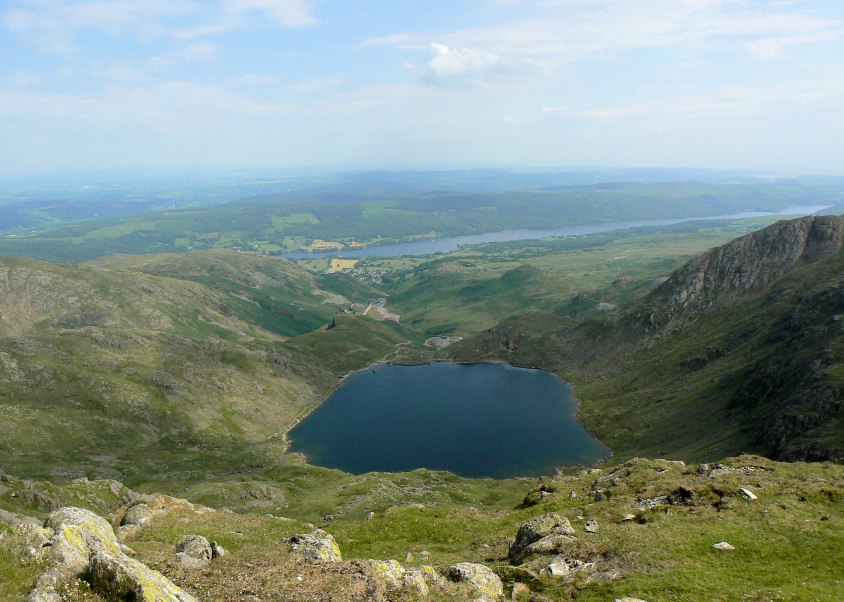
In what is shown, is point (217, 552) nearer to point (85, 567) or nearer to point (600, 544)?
point (85, 567)

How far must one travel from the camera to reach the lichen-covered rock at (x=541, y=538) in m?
40.4

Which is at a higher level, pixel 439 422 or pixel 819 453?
pixel 819 453

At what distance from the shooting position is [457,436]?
164 metres

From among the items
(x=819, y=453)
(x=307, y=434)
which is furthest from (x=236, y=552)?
(x=307, y=434)

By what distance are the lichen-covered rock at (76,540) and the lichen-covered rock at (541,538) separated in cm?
3120

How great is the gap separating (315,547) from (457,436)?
128m

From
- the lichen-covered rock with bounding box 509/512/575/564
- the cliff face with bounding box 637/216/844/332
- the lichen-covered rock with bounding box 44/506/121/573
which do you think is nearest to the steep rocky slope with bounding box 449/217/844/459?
the cliff face with bounding box 637/216/844/332

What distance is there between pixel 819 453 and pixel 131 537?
11295 cm

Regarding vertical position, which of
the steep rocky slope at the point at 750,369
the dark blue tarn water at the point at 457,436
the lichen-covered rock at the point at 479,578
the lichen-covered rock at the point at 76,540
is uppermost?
the lichen-covered rock at the point at 76,540

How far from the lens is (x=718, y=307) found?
190 meters

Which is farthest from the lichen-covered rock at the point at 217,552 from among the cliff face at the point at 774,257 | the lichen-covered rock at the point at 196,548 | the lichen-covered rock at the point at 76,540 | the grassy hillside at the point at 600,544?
the cliff face at the point at 774,257

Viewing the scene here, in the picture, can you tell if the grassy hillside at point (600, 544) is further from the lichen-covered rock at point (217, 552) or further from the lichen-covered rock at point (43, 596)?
the lichen-covered rock at point (217, 552)

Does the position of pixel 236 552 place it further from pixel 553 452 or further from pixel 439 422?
pixel 439 422

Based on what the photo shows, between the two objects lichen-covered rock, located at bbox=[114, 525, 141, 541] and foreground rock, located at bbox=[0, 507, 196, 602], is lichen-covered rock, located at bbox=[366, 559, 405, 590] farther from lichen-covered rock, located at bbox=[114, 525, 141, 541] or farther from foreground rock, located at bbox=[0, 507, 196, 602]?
lichen-covered rock, located at bbox=[114, 525, 141, 541]
